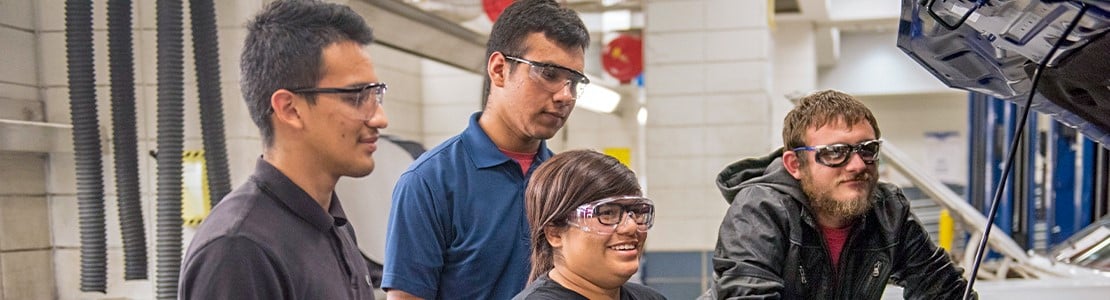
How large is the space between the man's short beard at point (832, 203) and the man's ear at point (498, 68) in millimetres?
717

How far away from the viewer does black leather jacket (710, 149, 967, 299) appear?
5.96 ft

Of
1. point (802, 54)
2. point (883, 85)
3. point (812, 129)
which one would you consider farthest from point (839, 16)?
point (812, 129)

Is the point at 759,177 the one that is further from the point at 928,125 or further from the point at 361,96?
the point at 928,125

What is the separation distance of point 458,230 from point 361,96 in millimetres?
501

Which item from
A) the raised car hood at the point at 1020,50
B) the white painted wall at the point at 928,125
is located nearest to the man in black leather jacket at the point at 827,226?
the raised car hood at the point at 1020,50

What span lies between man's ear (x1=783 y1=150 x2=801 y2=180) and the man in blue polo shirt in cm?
55

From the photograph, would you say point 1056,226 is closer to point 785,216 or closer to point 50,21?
point 785,216

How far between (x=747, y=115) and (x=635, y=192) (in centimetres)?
381

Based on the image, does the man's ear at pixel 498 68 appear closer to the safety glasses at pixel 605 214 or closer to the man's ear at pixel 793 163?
the safety glasses at pixel 605 214

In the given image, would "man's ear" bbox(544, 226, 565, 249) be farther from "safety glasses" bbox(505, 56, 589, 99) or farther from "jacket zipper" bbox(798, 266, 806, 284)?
"jacket zipper" bbox(798, 266, 806, 284)

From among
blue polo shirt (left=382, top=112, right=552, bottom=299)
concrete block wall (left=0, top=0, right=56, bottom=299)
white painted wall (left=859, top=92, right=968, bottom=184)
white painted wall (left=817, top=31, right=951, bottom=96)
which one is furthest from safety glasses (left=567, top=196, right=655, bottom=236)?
white painted wall (left=859, top=92, right=968, bottom=184)

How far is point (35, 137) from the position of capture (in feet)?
8.47

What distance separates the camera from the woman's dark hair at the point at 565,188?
4.80ft

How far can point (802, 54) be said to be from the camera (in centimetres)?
854
